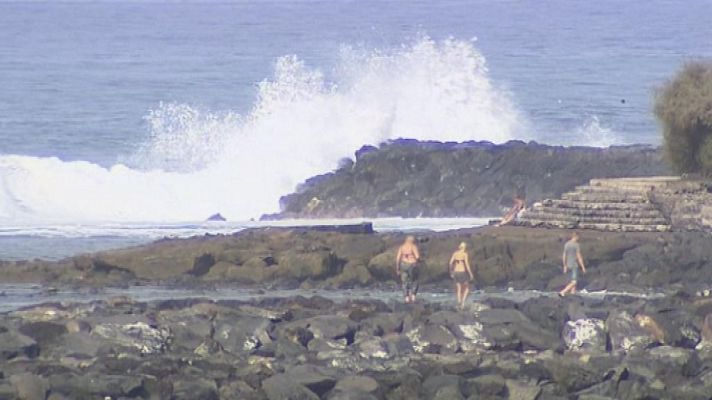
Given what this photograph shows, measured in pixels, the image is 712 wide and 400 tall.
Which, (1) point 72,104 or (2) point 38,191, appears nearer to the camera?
(2) point 38,191

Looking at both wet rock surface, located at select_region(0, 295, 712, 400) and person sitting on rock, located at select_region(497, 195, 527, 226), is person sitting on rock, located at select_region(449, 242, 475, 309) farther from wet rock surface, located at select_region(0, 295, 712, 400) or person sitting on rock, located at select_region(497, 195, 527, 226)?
person sitting on rock, located at select_region(497, 195, 527, 226)

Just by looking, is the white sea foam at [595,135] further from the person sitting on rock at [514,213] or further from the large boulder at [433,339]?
→ the large boulder at [433,339]

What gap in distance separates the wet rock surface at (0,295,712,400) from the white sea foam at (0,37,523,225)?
726 inches

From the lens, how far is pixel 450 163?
4416cm

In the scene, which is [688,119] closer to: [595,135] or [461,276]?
[461,276]

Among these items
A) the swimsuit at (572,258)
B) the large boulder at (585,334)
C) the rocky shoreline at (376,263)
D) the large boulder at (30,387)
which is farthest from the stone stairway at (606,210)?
the large boulder at (30,387)

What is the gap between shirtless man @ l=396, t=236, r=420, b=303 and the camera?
99.1 ft

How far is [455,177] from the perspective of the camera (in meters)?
43.8

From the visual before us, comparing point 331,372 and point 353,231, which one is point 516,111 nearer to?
point 353,231

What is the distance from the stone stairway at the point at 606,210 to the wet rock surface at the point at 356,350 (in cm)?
618

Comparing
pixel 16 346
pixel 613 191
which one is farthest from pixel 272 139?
pixel 16 346

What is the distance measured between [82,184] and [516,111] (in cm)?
1388

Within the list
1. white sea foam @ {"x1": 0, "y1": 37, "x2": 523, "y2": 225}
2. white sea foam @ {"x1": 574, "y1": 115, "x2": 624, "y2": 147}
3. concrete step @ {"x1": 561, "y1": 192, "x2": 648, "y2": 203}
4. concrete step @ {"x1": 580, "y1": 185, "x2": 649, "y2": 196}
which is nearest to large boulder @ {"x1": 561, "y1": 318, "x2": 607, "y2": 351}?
concrete step @ {"x1": 561, "y1": 192, "x2": 648, "y2": 203}

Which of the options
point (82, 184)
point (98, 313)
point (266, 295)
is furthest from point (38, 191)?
point (98, 313)
